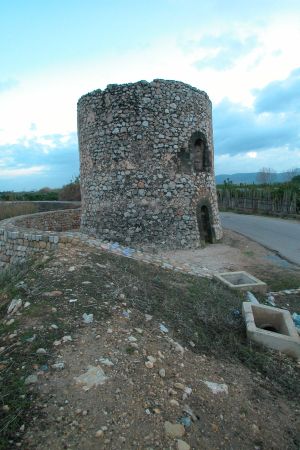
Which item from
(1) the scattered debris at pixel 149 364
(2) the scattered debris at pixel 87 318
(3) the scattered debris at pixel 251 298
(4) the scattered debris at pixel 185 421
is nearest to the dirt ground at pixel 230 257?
(3) the scattered debris at pixel 251 298

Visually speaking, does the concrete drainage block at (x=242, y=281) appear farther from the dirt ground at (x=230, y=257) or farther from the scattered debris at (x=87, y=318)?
the scattered debris at (x=87, y=318)

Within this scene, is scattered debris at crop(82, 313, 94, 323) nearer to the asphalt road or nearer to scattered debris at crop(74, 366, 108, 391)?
scattered debris at crop(74, 366, 108, 391)

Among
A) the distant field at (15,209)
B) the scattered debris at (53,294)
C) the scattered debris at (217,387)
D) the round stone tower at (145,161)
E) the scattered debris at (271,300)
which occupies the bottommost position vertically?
the scattered debris at (271,300)

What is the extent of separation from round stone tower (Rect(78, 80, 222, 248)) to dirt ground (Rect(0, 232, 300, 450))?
16.1 ft

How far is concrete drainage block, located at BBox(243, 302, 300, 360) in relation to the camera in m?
4.38

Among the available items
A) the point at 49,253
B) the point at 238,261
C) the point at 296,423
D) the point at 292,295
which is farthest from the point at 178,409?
the point at 238,261

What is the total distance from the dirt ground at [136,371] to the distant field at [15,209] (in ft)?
37.9

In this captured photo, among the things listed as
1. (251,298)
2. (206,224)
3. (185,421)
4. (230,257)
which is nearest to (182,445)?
(185,421)

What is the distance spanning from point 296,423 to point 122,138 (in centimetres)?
872

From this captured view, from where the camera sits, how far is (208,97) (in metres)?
11.8

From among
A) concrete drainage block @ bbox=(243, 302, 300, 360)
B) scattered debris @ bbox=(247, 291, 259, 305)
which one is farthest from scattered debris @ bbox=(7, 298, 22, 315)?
scattered debris @ bbox=(247, 291, 259, 305)

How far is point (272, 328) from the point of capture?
5.25 meters

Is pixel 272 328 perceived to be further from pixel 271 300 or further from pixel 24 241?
pixel 24 241

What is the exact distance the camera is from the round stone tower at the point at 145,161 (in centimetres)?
1010
